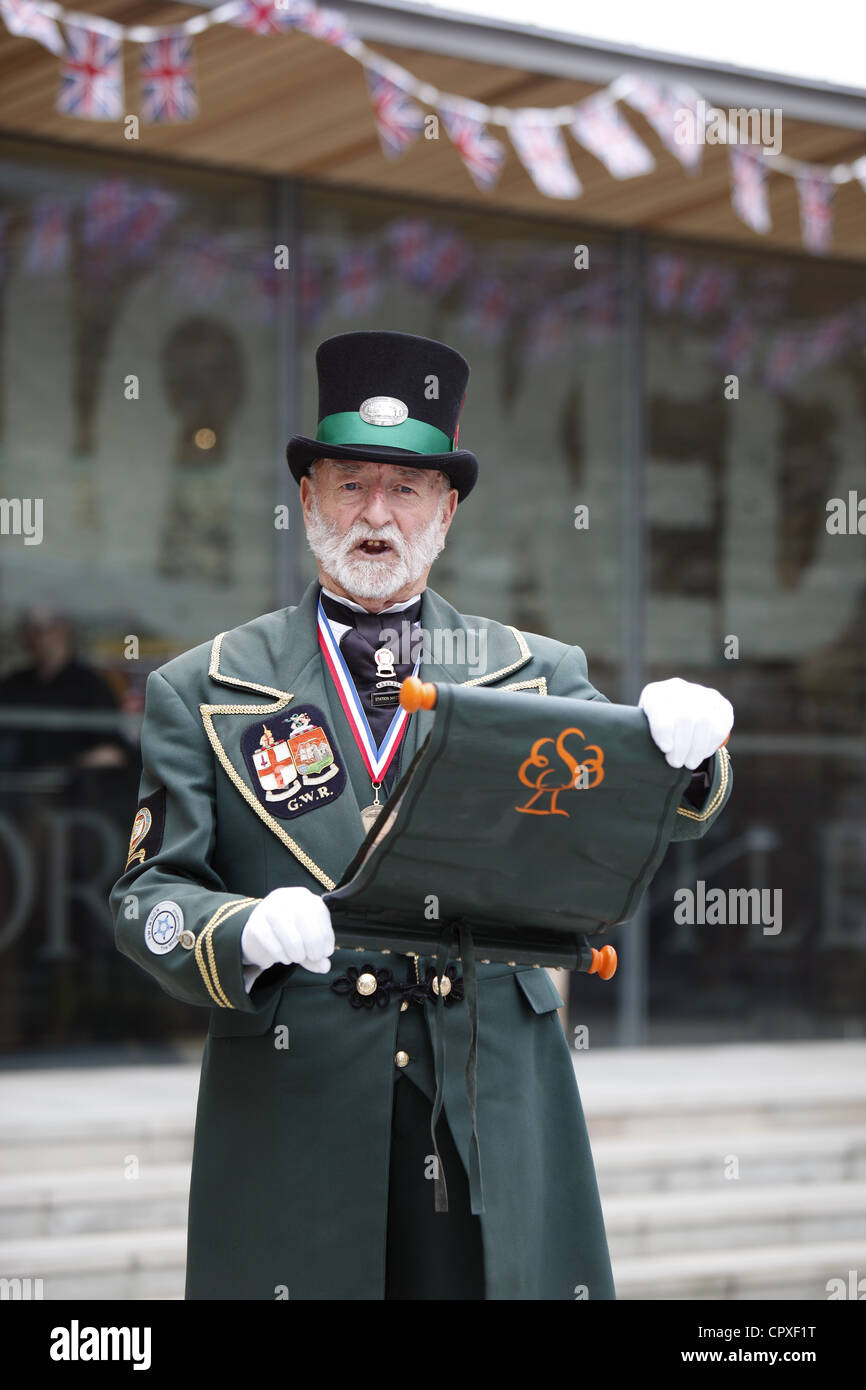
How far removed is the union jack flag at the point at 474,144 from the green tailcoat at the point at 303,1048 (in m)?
3.59

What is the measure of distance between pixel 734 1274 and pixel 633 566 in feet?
11.2

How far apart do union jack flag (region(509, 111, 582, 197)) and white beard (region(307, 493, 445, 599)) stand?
3.64 metres

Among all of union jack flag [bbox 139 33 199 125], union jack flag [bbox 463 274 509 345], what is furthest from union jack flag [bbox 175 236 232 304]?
union jack flag [bbox 139 33 199 125]

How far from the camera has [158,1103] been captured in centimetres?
594

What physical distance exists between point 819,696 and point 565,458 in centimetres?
170

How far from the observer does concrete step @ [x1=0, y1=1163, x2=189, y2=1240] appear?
497 centimetres

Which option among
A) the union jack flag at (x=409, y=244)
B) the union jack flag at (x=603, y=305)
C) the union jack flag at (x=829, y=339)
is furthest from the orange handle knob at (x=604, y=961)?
the union jack flag at (x=829, y=339)

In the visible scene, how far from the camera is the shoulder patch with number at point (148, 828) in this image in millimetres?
2395

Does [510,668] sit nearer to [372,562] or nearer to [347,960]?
[372,562]

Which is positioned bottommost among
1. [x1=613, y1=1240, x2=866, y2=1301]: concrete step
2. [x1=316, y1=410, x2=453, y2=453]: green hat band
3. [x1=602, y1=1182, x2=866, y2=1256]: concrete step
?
[x1=613, y1=1240, x2=866, y2=1301]: concrete step

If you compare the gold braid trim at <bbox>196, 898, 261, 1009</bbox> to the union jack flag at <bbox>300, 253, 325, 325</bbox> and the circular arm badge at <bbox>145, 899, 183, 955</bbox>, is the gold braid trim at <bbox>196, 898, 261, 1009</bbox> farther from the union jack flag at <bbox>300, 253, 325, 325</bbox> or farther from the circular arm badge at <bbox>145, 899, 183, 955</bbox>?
the union jack flag at <bbox>300, 253, 325, 325</bbox>

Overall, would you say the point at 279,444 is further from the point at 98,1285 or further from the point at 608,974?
the point at 608,974
